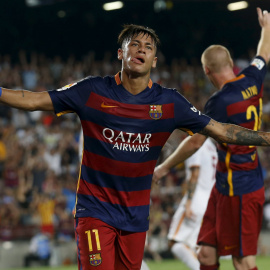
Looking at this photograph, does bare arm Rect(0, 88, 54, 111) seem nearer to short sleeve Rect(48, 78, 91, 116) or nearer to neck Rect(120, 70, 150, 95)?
short sleeve Rect(48, 78, 91, 116)

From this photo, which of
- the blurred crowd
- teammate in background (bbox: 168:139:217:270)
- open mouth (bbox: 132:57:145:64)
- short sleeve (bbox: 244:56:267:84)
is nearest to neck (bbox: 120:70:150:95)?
open mouth (bbox: 132:57:145:64)

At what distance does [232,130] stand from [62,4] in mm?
17682

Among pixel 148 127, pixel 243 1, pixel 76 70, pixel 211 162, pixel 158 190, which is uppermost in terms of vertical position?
pixel 243 1

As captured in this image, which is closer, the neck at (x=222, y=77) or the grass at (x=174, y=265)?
the neck at (x=222, y=77)

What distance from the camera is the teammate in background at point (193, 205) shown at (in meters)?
8.05

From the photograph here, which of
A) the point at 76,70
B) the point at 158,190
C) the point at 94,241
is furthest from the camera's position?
the point at 76,70

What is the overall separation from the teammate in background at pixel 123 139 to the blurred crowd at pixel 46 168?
6911 millimetres

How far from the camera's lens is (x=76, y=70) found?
19828mm

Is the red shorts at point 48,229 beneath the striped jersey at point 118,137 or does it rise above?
beneath

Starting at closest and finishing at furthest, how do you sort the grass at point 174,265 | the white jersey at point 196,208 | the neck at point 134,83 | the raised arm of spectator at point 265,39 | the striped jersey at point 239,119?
the neck at point 134,83, the striped jersey at point 239,119, the raised arm of spectator at point 265,39, the white jersey at point 196,208, the grass at point 174,265

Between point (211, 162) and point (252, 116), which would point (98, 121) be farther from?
point (211, 162)

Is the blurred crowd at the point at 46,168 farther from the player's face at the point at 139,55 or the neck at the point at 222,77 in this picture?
the player's face at the point at 139,55

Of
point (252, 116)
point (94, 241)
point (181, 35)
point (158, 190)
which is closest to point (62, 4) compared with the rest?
point (181, 35)

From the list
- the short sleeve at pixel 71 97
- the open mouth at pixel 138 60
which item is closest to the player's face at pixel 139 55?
the open mouth at pixel 138 60
